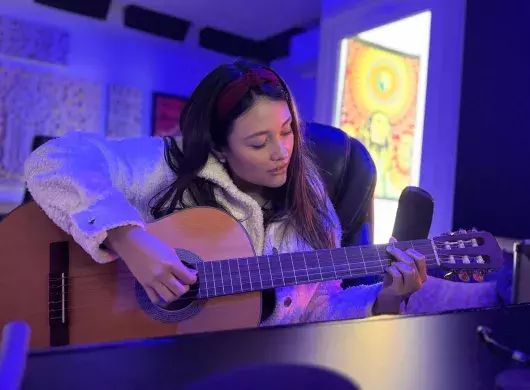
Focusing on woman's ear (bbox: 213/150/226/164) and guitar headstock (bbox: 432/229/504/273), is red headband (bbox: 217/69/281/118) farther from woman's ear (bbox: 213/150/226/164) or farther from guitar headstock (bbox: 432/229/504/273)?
guitar headstock (bbox: 432/229/504/273)

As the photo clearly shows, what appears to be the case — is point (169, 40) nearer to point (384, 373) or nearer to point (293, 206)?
point (293, 206)

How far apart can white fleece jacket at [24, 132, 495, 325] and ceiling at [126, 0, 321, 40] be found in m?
2.50

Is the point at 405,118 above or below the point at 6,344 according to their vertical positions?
above

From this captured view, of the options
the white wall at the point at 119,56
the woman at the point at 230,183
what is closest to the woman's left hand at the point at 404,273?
the woman at the point at 230,183

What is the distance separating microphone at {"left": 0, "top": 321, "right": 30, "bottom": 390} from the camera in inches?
12.5

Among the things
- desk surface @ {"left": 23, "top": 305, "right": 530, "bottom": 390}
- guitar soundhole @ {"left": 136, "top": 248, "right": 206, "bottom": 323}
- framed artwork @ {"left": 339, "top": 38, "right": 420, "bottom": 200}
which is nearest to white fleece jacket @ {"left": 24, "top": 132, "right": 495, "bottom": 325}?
guitar soundhole @ {"left": 136, "top": 248, "right": 206, "bottom": 323}

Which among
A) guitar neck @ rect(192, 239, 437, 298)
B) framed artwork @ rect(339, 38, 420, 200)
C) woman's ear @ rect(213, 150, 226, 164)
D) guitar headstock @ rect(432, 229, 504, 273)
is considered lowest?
guitar neck @ rect(192, 239, 437, 298)

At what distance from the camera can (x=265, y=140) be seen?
1.04 m

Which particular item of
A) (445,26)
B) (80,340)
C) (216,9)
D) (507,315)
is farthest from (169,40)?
(507,315)

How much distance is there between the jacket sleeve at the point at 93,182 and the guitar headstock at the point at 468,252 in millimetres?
618

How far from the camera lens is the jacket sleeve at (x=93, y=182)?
34.9 inches

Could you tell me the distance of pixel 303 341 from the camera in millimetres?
469

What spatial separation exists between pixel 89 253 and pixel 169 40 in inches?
127

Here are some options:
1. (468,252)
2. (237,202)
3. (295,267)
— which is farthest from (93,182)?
(468,252)
